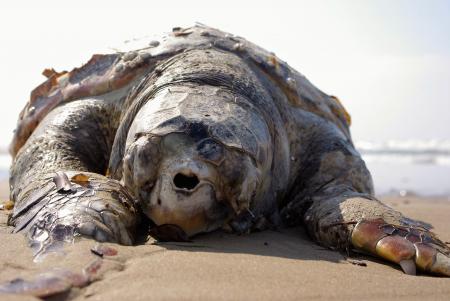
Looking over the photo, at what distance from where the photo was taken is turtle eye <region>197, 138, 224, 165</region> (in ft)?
9.44

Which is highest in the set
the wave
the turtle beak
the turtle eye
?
the turtle eye

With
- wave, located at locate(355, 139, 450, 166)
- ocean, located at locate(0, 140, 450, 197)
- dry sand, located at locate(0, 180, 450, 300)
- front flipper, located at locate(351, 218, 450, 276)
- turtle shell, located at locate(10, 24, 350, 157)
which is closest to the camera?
dry sand, located at locate(0, 180, 450, 300)

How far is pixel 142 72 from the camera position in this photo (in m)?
4.35

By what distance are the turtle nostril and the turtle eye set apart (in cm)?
12

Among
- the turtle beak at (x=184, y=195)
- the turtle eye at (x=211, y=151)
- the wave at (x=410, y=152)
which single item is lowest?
the wave at (x=410, y=152)

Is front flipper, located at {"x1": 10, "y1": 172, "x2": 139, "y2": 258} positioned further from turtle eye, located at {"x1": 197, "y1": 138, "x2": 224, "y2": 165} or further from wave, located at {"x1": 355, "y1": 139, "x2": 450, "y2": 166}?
wave, located at {"x1": 355, "y1": 139, "x2": 450, "y2": 166}

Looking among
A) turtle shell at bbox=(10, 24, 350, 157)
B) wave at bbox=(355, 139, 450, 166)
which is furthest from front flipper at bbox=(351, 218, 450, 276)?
wave at bbox=(355, 139, 450, 166)

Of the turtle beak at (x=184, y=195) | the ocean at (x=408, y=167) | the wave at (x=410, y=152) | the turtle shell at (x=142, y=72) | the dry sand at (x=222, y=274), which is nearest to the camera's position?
the dry sand at (x=222, y=274)

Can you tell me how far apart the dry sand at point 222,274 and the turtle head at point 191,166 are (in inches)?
6.7

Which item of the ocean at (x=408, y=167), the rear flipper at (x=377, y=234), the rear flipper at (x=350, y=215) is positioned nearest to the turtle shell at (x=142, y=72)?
the rear flipper at (x=350, y=215)

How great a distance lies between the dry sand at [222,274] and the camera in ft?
6.58

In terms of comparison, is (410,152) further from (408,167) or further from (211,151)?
(211,151)

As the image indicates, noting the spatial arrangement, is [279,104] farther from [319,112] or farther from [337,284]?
[337,284]

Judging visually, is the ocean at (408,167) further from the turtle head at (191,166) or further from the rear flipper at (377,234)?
the turtle head at (191,166)
